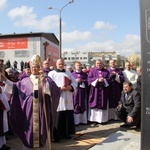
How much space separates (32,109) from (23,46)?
3049cm

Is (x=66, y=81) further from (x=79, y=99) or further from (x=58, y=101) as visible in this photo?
(x=79, y=99)

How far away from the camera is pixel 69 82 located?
18.7 ft

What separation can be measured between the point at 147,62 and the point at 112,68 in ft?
14.8

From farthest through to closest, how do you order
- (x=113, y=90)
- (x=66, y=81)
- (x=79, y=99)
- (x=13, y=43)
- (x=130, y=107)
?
(x=13, y=43) < (x=113, y=90) < (x=79, y=99) < (x=130, y=107) < (x=66, y=81)

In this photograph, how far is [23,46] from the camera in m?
33.5

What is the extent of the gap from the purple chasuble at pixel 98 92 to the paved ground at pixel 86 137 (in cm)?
62

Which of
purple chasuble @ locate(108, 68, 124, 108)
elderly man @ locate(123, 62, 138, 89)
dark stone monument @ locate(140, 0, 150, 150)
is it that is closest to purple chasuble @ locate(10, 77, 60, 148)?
dark stone monument @ locate(140, 0, 150, 150)

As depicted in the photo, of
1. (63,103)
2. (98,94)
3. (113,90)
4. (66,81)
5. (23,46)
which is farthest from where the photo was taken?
(23,46)

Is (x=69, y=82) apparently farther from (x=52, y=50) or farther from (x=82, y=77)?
(x=52, y=50)

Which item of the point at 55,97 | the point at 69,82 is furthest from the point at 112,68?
the point at 55,97

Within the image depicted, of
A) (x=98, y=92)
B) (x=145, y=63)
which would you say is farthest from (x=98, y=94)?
(x=145, y=63)

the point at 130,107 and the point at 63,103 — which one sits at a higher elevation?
the point at 63,103

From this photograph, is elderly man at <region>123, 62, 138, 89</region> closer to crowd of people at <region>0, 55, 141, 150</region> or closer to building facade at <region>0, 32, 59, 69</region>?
crowd of people at <region>0, 55, 141, 150</region>

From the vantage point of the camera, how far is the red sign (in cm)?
3362
